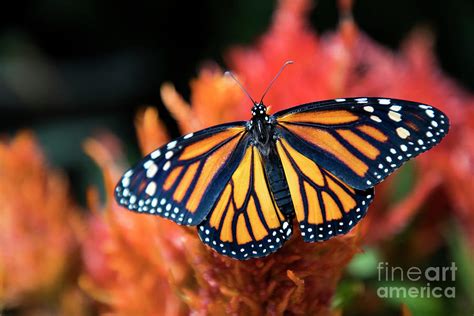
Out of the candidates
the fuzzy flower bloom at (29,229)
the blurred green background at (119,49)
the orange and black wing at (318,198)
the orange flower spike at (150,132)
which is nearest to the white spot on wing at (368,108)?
the orange and black wing at (318,198)

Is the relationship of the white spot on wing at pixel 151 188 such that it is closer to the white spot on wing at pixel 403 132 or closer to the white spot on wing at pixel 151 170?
the white spot on wing at pixel 151 170

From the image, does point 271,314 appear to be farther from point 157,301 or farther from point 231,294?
point 157,301

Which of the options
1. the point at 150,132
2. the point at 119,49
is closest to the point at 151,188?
the point at 150,132

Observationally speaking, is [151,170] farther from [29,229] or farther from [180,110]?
[29,229]

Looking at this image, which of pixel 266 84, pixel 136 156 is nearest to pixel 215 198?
pixel 266 84

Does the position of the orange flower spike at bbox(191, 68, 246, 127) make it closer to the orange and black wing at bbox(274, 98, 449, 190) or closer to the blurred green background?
the orange and black wing at bbox(274, 98, 449, 190)

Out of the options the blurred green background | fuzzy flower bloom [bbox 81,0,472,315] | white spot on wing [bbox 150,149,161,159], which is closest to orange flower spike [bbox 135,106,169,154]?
fuzzy flower bloom [bbox 81,0,472,315]
